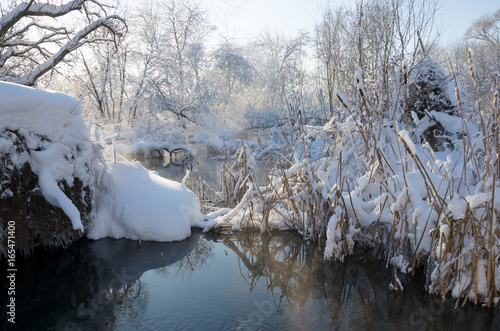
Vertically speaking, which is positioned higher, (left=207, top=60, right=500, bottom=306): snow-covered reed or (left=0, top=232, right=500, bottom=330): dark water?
(left=207, top=60, right=500, bottom=306): snow-covered reed

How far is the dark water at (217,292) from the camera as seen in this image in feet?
8.52

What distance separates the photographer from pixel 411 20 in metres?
7.16

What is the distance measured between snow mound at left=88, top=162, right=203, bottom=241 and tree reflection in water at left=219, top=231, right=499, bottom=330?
2.75ft

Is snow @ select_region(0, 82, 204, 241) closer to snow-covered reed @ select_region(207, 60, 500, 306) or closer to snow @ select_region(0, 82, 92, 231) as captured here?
snow @ select_region(0, 82, 92, 231)

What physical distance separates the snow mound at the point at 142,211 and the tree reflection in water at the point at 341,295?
839 mm

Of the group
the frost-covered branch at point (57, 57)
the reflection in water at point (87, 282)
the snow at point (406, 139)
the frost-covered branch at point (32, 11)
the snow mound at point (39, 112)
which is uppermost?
the frost-covered branch at point (32, 11)

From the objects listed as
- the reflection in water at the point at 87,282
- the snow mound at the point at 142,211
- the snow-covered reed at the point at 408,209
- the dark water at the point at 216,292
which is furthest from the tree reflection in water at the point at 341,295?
the reflection in water at the point at 87,282

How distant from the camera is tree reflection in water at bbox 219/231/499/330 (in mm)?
2564

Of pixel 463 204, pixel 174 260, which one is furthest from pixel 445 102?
pixel 174 260

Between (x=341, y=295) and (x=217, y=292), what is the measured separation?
102 centimetres

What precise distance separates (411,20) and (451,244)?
588cm

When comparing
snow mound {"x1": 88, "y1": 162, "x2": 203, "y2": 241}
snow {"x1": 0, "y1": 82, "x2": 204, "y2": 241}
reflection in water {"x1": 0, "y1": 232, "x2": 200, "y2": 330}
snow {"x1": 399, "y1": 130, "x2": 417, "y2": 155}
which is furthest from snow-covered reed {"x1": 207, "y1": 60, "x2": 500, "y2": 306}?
reflection in water {"x1": 0, "y1": 232, "x2": 200, "y2": 330}

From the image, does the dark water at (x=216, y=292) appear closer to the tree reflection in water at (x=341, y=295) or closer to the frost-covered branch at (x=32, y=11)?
the tree reflection in water at (x=341, y=295)

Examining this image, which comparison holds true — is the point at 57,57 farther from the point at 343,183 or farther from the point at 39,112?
the point at 343,183
